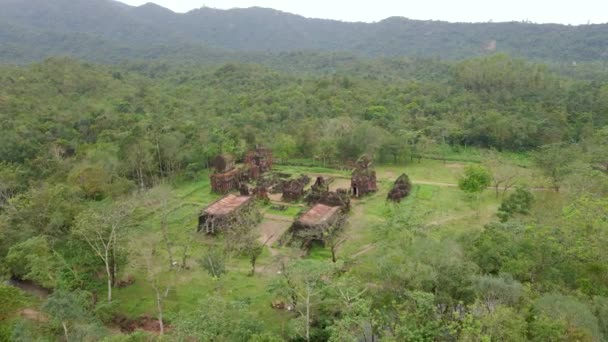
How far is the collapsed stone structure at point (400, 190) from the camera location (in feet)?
120

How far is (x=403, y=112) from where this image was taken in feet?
217

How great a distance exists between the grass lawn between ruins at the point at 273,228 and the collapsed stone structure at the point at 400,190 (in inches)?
26.8

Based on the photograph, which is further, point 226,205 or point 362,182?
point 362,182

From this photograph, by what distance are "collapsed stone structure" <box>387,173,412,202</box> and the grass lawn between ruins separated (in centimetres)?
68

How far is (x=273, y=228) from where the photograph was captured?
31.7 m

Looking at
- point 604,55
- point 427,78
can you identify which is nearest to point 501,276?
point 427,78

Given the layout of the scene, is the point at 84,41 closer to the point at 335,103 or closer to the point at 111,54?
the point at 111,54

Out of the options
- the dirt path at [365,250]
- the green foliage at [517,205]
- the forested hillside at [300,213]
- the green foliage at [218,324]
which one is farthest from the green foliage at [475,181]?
the green foliage at [218,324]

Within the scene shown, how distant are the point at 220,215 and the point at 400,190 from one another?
1592 centimetres

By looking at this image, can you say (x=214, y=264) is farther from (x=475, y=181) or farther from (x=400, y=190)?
(x=475, y=181)

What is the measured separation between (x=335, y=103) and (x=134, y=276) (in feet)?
164

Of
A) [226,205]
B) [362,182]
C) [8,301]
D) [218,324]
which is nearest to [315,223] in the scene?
[226,205]

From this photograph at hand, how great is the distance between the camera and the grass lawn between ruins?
73.5 ft

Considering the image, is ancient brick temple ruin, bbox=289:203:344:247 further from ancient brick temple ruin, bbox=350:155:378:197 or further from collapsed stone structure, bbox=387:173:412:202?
collapsed stone structure, bbox=387:173:412:202
